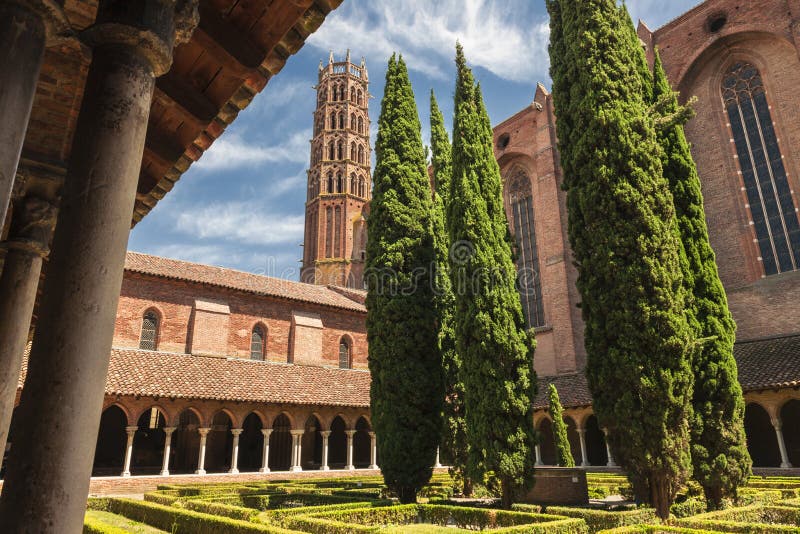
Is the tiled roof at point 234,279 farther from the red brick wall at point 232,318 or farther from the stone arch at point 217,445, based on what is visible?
the stone arch at point 217,445

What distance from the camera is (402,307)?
14430mm

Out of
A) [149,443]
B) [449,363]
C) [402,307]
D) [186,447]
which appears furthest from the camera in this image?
[149,443]

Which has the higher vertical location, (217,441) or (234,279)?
(234,279)

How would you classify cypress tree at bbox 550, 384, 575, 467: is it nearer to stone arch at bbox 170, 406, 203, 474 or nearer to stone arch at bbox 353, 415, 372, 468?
stone arch at bbox 353, 415, 372, 468

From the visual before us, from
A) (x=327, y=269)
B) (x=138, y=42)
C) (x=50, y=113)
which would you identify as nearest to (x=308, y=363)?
(x=50, y=113)

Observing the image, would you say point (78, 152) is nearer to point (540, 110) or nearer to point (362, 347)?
point (362, 347)

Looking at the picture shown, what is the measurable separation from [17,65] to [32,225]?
Result: 2196 mm

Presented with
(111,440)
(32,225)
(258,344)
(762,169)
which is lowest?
(111,440)

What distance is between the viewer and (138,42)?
2.51 m

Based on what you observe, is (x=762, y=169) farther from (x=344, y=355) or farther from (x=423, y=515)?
(x=344, y=355)

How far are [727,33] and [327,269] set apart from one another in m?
38.1

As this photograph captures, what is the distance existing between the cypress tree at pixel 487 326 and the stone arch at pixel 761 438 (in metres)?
11.0

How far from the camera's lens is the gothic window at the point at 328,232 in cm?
5272

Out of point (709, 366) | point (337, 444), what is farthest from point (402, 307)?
point (337, 444)
